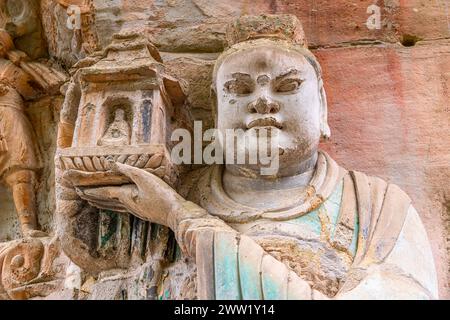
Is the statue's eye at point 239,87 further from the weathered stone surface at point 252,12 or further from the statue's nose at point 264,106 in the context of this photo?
the weathered stone surface at point 252,12

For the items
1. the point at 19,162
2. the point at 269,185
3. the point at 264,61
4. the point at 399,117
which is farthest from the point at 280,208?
the point at 19,162

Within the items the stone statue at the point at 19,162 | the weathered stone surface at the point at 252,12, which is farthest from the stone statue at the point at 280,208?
the stone statue at the point at 19,162

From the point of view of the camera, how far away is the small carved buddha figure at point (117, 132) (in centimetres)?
405

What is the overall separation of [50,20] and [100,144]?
1399 millimetres

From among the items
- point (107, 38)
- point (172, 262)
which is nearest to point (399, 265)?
point (172, 262)

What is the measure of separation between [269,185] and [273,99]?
351 mm

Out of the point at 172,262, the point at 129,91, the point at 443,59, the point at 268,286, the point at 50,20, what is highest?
the point at 50,20

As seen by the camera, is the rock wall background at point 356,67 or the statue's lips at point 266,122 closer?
the statue's lips at point 266,122

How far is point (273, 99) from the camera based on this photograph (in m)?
4.01

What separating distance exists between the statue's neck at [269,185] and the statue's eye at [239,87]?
301 millimetres

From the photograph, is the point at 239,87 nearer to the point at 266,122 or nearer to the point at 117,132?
the point at 266,122

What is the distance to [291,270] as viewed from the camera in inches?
145

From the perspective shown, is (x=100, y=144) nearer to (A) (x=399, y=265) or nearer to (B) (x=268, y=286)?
(B) (x=268, y=286)

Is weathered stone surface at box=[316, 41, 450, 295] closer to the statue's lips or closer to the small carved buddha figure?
the statue's lips
